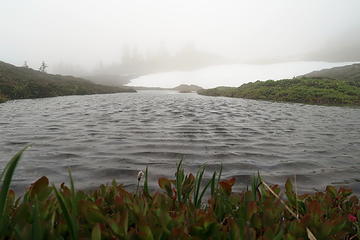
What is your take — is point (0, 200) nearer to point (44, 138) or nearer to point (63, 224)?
point (63, 224)

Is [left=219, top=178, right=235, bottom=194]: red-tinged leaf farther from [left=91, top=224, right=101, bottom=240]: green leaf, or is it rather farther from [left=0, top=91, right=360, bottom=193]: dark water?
[left=0, top=91, right=360, bottom=193]: dark water

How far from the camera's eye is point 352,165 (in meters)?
5.88

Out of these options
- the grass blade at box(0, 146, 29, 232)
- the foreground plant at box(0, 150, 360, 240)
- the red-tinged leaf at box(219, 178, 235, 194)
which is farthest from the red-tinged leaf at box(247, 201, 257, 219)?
the grass blade at box(0, 146, 29, 232)

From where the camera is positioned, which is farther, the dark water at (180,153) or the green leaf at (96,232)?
the dark water at (180,153)

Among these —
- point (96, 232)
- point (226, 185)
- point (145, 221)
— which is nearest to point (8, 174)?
point (96, 232)

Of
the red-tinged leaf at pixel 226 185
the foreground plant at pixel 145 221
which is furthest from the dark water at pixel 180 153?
the foreground plant at pixel 145 221

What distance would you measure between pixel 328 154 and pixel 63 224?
7.33m

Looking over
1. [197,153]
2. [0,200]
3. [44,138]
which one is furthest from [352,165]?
[44,138]

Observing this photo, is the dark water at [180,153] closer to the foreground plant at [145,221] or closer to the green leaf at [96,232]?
the foreground plant at [145,221]

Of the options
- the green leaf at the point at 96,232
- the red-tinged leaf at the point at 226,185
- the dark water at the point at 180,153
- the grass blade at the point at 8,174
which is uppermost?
the grass blade at the point at 8,174

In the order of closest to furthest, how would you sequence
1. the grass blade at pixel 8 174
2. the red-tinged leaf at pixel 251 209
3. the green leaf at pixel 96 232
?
the grass blade at pixel 8 174
the green leaf at pixel 96 232
the red-tinged leaf at pixel 251 209

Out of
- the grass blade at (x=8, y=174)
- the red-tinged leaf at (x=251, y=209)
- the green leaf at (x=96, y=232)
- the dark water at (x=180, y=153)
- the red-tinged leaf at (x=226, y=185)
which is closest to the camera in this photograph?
the grass blade at (x=8, y=174)

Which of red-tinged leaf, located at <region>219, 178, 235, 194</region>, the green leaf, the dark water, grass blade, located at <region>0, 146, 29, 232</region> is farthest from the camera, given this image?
the dark water

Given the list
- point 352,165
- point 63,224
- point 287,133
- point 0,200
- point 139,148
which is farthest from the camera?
point 287,133
